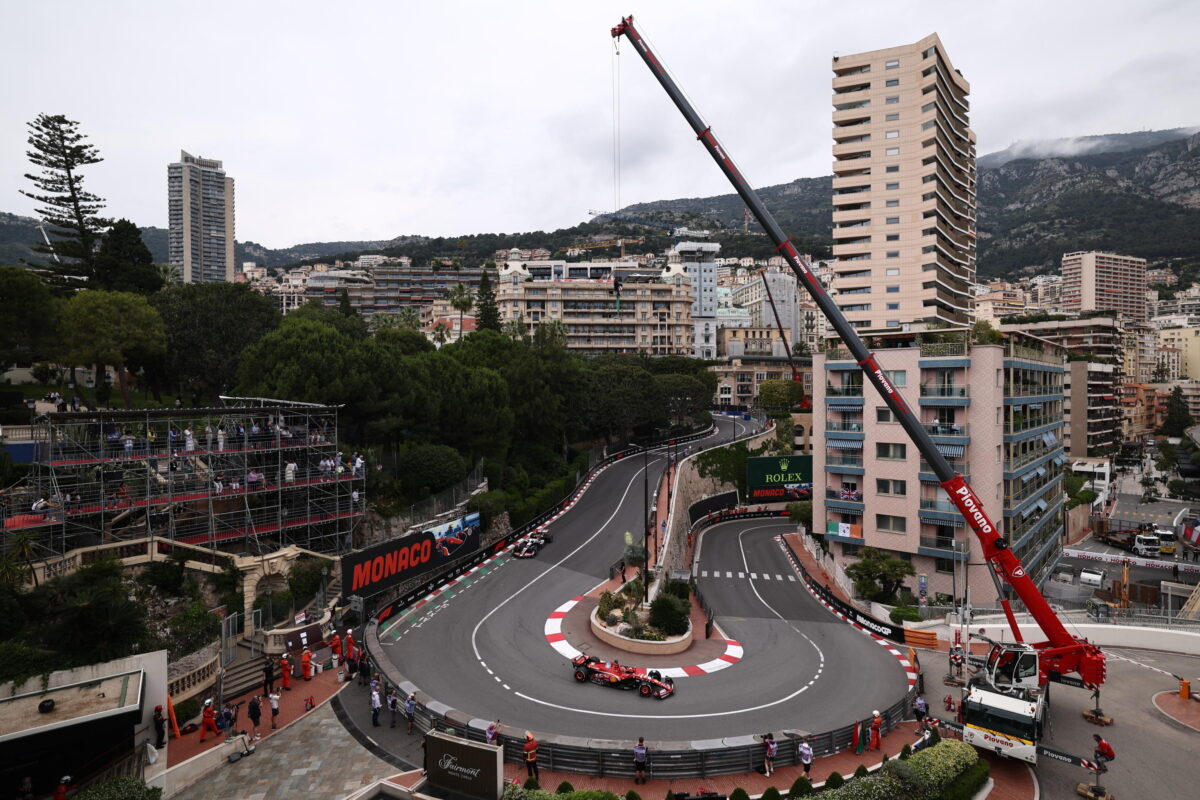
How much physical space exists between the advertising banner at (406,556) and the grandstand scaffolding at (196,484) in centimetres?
333

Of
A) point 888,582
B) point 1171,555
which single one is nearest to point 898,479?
point 888,582

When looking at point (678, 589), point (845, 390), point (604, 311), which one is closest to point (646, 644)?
point (678, 589)

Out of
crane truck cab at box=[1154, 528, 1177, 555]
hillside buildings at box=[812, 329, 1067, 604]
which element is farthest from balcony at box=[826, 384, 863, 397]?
crane truck cab at box=[1154, 528, 1177, 555]

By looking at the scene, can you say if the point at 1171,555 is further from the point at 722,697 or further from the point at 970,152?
the point at 722,697

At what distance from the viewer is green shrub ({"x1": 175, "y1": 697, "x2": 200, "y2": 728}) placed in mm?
23678

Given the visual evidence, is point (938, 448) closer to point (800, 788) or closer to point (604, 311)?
point (800, 788)

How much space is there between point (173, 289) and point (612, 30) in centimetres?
4980

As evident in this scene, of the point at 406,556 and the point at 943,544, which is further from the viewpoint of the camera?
the point at 943,544

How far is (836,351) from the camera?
160 feet

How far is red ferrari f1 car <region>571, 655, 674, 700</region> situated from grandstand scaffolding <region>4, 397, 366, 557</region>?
1638 cm

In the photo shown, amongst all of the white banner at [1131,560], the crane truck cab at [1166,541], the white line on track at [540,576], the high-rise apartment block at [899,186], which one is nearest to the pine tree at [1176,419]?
the crane truck cab at [1166,541]

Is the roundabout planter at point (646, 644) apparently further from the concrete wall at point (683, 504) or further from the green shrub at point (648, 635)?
the concrete wall at point (683, 504)

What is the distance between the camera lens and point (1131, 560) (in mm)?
63469

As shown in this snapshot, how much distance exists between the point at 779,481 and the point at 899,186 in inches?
1474
